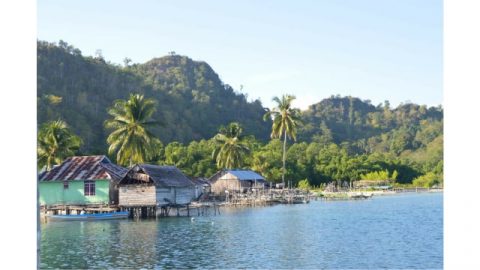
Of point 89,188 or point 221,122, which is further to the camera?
point 221,122

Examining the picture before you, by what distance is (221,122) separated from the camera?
94.9 meters

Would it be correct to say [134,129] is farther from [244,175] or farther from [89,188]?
[244,175]

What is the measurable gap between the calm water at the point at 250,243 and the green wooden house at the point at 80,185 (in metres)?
3.36

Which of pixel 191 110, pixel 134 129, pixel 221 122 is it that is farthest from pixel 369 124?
pixel 134 129

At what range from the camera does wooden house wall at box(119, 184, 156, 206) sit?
113 feet

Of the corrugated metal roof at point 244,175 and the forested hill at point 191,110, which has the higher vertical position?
the forested hill at point 191,110

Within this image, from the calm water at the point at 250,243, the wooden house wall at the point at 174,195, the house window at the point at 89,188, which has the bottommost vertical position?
the calm water at the point at 250,243

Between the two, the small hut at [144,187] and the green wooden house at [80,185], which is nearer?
the small hut at [144,187]

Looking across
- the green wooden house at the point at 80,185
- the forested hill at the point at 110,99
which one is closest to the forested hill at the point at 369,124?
the forested hill at the point at 110,99

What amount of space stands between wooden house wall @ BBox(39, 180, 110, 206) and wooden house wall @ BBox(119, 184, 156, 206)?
4.39ft

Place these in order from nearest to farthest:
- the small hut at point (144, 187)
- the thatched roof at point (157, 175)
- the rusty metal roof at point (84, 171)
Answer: the thatched roof at point (157, 175)
the small hut at point (144, 187)
the rusty metal roof at point (84, 171)

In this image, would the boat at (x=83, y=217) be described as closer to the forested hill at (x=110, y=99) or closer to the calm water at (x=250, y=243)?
the calm water at (x=250, y=243)

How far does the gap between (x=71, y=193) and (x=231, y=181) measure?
1935cm

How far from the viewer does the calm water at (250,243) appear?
56.1 feet
